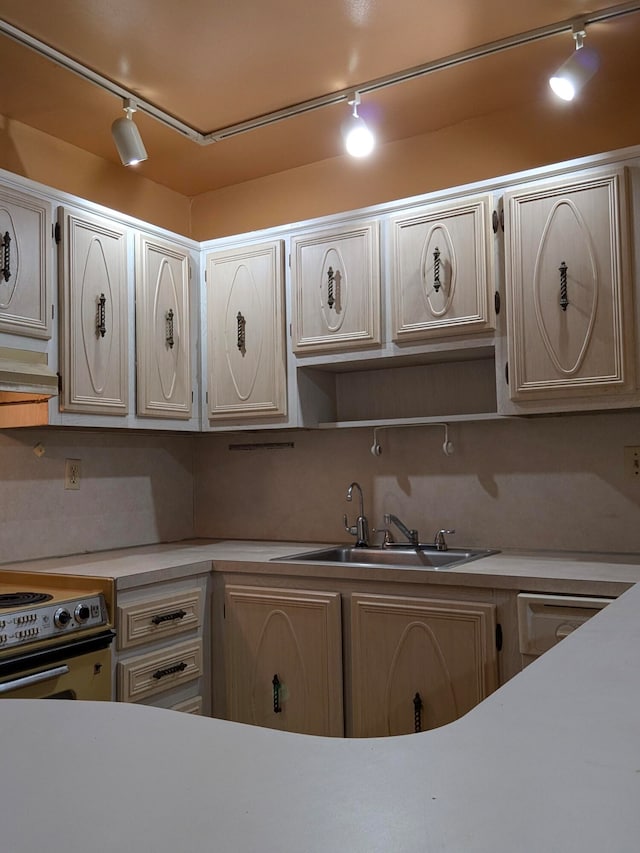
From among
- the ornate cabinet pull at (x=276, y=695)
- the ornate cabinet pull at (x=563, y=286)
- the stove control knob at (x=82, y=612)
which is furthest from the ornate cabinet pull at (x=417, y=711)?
the ornate cabinet pull at (x=563, y=286)

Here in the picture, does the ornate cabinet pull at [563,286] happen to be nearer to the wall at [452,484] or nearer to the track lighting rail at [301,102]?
the wall at [452,484]

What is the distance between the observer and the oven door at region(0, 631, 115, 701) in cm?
226

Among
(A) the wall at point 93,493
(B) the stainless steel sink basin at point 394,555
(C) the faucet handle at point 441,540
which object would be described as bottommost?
(B) the stainless steel sink basin at point 394,555

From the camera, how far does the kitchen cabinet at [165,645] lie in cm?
268

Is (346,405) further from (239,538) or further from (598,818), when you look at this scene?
(598,818)

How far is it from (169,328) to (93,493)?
2.56 ft

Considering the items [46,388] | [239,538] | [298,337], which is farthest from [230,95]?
[239,538]

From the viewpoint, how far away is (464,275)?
2.91 meters

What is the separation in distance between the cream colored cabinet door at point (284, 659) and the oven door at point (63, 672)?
0.56 metres

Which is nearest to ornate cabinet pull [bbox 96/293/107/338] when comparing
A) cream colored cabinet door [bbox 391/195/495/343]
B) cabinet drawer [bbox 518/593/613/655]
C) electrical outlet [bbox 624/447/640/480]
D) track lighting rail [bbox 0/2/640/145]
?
track lighting rail [bbox 0/2/640/145]

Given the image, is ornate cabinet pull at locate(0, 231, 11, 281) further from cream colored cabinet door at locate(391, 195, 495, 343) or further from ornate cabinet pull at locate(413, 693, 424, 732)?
ornate cabinet pull at locate(413, 693, 424, 732)

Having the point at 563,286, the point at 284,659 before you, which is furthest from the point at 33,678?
the point at 563,286

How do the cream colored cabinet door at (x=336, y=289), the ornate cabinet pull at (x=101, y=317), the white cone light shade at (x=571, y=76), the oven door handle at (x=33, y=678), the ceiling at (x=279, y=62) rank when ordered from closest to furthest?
the oven door handle at (x=33, y=678) < the ceiling at (x=279, y=62) < the white cone light shade at (x=571, y=76) < the ornate cabinet pull at (x=101, y=317) < the cream colored cabinet door at (x=336, y=289)

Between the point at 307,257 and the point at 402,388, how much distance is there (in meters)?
0.69
